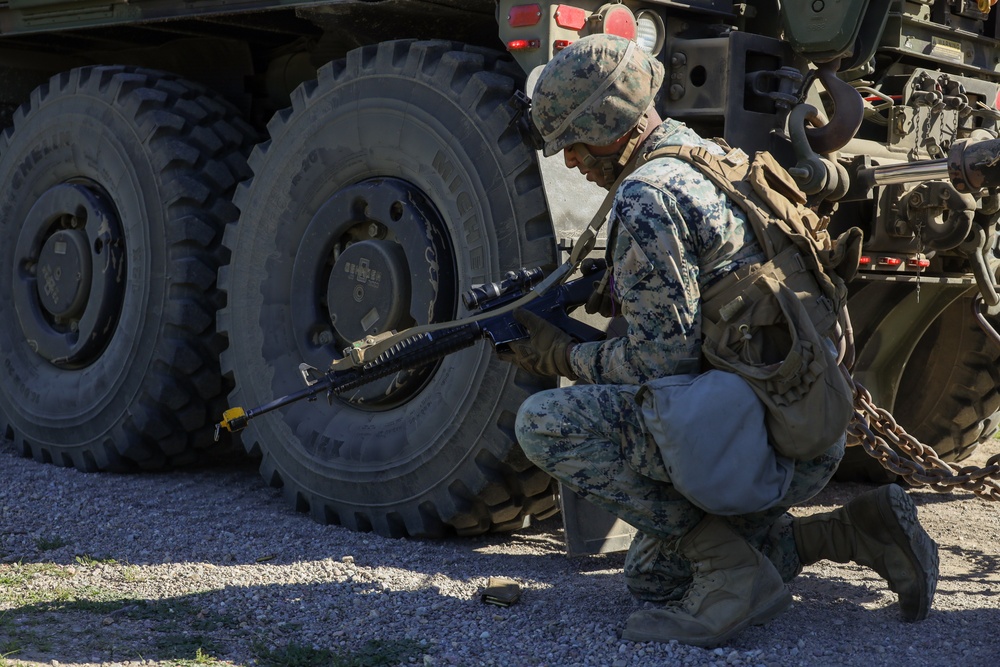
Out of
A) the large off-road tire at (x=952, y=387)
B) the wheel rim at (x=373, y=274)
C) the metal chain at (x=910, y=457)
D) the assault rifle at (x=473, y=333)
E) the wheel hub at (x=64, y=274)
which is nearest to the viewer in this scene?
the assault rifle at (x=473, y=333)

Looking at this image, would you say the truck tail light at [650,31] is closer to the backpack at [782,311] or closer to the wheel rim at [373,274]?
the backpack at [782,311]

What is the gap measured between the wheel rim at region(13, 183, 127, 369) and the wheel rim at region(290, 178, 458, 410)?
1.20m

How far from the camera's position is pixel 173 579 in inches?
144

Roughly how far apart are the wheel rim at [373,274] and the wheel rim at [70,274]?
47.2 inches

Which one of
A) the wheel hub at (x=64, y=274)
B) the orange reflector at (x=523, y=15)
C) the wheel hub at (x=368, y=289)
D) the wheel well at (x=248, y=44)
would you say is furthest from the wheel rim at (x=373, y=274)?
the wheel hub at (x=64, y=274)

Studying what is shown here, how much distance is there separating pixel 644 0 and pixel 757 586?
1838mm

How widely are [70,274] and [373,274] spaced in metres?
1.87

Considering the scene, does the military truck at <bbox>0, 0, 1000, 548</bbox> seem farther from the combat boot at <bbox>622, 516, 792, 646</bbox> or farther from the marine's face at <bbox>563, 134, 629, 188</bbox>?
the combat boot at <bbox>622, 516, 792, 646</bbox>

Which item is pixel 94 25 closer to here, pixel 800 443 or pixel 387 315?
pixel 387 315

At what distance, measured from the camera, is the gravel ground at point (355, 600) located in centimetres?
305

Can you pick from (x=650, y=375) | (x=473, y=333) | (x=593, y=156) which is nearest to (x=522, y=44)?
(x=593, y=156)

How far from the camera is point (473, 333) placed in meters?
3.56

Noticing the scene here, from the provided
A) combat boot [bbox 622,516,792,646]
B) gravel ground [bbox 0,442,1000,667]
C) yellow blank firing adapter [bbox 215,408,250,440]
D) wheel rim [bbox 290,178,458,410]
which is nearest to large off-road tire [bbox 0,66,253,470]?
gravel ground [bbox 0,442,1000,667]

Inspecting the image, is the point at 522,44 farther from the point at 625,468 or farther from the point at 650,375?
the point at 625,468
